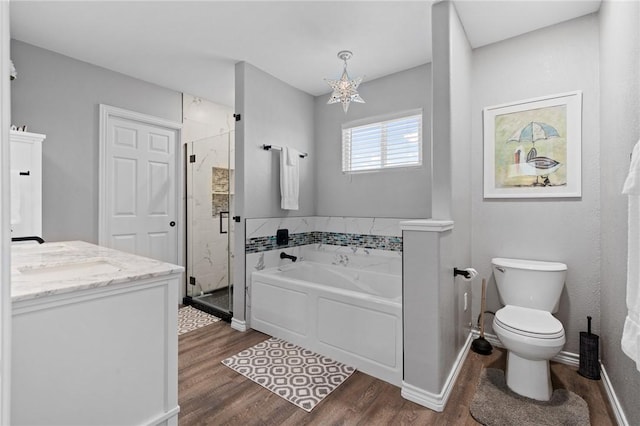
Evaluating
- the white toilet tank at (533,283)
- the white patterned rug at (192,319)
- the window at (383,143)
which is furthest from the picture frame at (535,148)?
the white patterned rug at (192,319)

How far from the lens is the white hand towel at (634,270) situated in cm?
101

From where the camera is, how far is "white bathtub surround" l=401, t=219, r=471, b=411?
1.80m

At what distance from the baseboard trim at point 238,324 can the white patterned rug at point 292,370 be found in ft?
1.20

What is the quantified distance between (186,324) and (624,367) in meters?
3.25

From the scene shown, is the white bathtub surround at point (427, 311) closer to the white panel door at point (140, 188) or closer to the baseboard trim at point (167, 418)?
the baseboard trim at point (167, 418)

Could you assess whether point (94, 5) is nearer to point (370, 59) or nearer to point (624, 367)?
point (370, 59)

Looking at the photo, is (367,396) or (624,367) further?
(367,396)

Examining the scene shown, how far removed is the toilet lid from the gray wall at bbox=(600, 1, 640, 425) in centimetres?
30

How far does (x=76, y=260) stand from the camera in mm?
1700

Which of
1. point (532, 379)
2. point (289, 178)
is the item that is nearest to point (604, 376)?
point (532, 379)

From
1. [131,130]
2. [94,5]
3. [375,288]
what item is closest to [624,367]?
[375,288]

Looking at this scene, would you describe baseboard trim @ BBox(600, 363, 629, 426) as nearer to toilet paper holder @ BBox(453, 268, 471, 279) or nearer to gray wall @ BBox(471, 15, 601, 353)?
gray wall @ BBox(471, 15, 601, 353)

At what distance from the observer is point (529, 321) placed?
1.95m

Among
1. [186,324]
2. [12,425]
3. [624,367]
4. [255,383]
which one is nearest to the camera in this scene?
[12,425]
